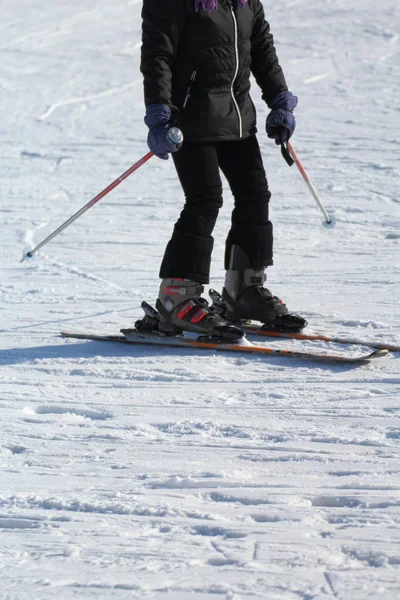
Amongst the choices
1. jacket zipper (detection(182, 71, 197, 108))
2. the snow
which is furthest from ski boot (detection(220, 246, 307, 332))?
jacket zipper (detection(182, 71, 197, 108))

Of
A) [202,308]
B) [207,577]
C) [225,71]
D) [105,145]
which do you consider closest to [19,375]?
[202,308]

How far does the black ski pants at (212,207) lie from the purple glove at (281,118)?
0.11 m

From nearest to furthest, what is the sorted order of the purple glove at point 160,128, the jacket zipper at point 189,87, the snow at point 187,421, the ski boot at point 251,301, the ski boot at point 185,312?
the snow at point 187,421 < the purple glove at point 160,128 < the jacket zipper at point 189,87 < the ski boot at point 185,312 < the ski boot at point 251,301

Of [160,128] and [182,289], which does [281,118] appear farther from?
[182,289]

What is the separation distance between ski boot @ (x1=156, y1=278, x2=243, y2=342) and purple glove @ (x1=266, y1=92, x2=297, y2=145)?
788mm

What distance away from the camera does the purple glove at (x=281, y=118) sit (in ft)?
13.8

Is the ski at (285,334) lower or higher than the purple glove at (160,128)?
lower

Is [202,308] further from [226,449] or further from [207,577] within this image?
[207,577]

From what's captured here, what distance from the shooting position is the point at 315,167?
28.0 ft

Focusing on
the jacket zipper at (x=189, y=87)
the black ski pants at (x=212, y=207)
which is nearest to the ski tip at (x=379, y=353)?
the black ski pants at (x=212, y=207)

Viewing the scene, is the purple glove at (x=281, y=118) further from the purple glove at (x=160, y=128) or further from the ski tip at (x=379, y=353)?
the ski tip at (x=379, y=353)

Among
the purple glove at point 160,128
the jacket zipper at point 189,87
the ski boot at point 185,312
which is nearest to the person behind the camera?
the purple glove at point 160,128

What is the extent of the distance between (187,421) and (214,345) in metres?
0.89

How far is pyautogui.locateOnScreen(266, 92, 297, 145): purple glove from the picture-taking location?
420 cm
